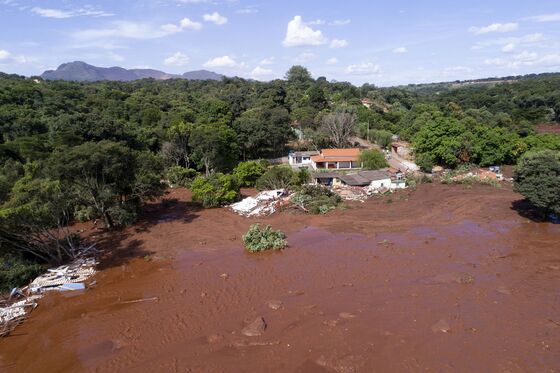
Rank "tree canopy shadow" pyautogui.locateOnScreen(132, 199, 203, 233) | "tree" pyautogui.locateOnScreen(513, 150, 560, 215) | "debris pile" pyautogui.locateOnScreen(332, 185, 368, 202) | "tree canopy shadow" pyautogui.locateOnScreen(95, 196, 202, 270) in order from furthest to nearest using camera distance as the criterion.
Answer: "debris pile" pyautogui.locateOnScreen(332, 185, 368, 202)
"tree canopy shadow" pyautogui.locateOnScreen(132, 199, 203, 233)
"tree" pyautogui.locateOnScreen(513, 150, 560, 215)
"tree canopy shadow" pyautogui.locateOnScreen(95, 196, 202, 270)

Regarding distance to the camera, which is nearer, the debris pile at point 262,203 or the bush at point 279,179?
the debris pile at point 262,203

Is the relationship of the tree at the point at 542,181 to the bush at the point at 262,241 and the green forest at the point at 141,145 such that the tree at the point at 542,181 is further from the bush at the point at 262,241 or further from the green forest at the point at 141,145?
the bush at the point at 262,241

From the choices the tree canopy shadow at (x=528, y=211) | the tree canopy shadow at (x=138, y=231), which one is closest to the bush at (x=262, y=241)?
the tree canopy shadow at (x=138, y=231)

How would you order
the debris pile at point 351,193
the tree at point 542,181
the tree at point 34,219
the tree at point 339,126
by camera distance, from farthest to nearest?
the tree at point 339,126 → the debris pile at point 351,193 → the tree at point 542,181 → the tree at point 34,219

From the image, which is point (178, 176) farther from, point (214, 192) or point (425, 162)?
point (425, 162)

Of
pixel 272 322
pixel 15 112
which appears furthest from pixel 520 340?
pixel 15 112

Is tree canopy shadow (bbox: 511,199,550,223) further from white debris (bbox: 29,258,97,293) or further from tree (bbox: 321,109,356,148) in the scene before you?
white debris (bbox: 29,258,97,293)

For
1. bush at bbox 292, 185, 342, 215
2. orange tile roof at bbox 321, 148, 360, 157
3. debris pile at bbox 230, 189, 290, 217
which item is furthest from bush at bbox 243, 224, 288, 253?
orange tile roof at bbox 321, 148, 360, 157
